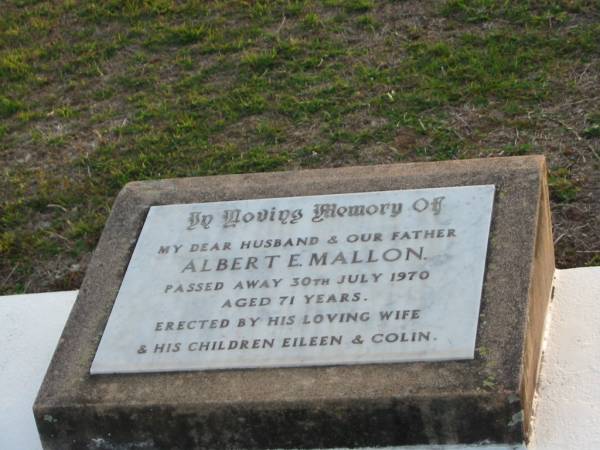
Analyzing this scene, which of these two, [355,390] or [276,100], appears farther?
[276,100]

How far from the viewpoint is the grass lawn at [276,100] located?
5176 millimetres

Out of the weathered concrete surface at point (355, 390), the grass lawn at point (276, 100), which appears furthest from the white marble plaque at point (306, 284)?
the grass lawn at point (276, 100)

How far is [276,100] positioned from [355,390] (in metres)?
2.80

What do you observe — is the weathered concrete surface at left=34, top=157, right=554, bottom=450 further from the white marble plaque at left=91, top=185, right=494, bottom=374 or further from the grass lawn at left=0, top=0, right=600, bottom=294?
the grass lawn at left=0, top=0, right=600, bottom=294

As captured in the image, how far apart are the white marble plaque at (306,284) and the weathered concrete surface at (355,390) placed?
45mm

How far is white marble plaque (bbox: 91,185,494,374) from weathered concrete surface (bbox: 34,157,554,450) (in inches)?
1.8

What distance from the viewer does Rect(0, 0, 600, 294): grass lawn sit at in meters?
5.18

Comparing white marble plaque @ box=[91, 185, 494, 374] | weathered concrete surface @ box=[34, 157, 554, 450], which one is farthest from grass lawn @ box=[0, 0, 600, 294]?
white marble plaque @ box=[91, 185, 494, 374]

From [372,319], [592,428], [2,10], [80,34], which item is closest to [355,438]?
[372,319]

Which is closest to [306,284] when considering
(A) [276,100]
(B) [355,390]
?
(B) [355,390]

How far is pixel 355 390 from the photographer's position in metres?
3.28

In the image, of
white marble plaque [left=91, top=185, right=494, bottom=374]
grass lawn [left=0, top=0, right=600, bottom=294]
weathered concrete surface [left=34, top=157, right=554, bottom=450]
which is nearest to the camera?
weathered concrete surface [left=34, top=157, right=554, bottom=450]

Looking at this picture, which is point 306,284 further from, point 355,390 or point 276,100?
point 276,100

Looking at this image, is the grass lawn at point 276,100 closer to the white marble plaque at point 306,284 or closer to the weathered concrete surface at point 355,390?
the weathered concrete surface at point 355,390
